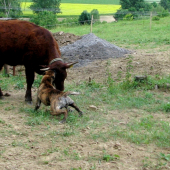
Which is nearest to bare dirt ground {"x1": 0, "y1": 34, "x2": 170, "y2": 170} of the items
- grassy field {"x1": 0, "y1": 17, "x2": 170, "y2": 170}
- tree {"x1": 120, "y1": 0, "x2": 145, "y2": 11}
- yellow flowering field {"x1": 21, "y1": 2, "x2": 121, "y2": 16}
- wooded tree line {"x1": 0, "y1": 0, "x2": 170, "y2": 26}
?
grassy field {"x1": 0, "y1": 17, "x2": 170, "y2": 170}

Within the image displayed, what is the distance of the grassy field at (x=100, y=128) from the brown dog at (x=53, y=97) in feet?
0.67

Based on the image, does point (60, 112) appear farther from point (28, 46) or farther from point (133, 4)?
point (133, 4)

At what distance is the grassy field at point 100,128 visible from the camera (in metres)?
4.35

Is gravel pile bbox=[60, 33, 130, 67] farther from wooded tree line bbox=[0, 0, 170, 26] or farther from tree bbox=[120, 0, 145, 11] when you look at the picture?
tree bbox=[120, 0, 145, 11]

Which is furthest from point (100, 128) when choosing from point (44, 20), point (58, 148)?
point (44, 20)

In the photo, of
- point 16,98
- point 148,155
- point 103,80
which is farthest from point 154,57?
point 148,155

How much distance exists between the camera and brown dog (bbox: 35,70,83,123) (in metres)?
6.07

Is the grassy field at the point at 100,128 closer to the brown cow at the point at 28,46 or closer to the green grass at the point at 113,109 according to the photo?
the green grass at the point at 113,109

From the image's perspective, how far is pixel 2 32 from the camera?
295 inches

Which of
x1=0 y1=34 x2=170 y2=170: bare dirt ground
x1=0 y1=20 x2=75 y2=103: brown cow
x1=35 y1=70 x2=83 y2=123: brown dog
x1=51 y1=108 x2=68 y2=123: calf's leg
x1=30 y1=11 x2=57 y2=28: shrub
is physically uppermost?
x1=30 y1=11 x2=57 y2=28: shrub

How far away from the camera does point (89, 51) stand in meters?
12.4

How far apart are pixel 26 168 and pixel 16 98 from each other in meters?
4.05

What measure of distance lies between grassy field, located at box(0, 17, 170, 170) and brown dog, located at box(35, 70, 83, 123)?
205 mm

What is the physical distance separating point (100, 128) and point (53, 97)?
4.06 ft
